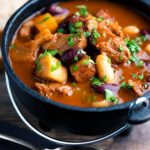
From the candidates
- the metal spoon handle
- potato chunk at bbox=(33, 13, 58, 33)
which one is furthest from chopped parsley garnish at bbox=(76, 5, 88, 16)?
the metal spoon handle

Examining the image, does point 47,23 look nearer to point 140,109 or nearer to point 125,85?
point 125,85

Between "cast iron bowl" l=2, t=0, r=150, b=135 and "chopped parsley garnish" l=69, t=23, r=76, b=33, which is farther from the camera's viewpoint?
"chopped parsley garnish" l=69, t=23, r=76, b=33

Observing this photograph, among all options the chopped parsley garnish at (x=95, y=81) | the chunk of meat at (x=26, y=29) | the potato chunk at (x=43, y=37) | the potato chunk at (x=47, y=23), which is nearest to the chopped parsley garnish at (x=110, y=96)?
the chopped parsley garnish at (x=95, y=81)

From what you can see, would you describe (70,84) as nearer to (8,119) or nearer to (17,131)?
(17,131)

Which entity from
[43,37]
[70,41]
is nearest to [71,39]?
[70,41]

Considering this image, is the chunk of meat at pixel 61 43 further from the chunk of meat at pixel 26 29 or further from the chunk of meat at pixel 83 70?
the chunk of meat at pixel 26 29

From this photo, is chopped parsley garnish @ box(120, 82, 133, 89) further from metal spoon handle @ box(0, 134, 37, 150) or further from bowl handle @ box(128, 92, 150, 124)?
metal spoon handle @ box(0, 134, 37, 150)
